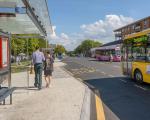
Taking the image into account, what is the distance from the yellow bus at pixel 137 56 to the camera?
15648 mm

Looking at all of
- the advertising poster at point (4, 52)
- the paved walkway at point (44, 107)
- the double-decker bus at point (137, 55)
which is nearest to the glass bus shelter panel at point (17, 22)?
the advertising poster at point (4, 52)

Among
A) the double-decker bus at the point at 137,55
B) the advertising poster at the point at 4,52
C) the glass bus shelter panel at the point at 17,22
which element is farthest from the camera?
the double-decker bus at the point at 137,55

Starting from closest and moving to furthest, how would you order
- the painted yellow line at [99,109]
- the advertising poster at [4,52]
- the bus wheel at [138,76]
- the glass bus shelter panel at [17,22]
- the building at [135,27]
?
1. the painted yellow line at [99,109]
2. the advertising poster at [4,52]
3. the glass bus shelter panel at [17,22]
4. the bus wheel at [138,76]
5. the building at [135,27]

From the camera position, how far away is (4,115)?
8352mm

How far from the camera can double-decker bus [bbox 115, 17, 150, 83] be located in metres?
15.6

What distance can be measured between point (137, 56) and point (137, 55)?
54mm

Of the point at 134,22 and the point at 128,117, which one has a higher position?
the point at 134,22

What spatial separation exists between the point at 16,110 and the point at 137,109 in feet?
11.5

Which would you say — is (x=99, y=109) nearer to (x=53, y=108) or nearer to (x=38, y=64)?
(x=53, y=108)

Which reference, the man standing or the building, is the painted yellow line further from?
the building

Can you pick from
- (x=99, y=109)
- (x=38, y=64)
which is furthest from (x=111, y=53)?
(x=99, y=109)

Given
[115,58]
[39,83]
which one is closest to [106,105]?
[39,83]

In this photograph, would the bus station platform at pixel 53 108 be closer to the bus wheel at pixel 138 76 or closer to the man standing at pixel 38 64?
the man standing at pixel 38 64

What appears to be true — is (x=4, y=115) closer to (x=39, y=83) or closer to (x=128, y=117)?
(x=128, y=117)
